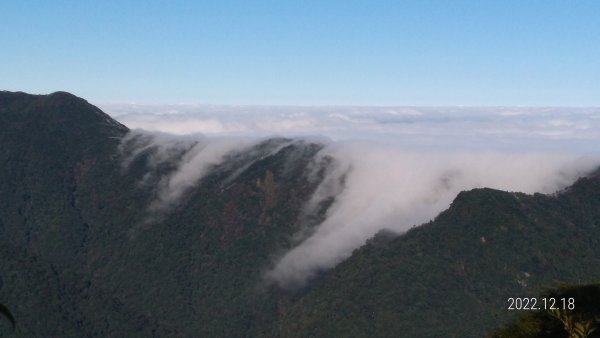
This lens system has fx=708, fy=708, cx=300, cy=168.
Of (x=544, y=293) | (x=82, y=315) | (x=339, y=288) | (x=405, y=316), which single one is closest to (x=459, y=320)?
(x=405, y=316)

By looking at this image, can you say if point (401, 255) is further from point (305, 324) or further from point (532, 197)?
point (532, 197)

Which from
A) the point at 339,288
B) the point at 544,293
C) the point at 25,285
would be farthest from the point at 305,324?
the point at 544,293

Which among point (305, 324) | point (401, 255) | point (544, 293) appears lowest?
point (305, 324)

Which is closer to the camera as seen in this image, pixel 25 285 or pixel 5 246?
Result: pixel 25 285

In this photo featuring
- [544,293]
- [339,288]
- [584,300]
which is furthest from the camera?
[339,288]

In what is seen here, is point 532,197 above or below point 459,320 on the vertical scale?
above

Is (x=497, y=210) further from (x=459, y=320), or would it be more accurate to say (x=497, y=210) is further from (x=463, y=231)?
(x=459, y=320)

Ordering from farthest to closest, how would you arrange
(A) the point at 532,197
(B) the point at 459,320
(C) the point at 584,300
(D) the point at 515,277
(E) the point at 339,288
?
(A) the point at 532,197 → (E) the point at 339,288 → (D) the point at 515,277 → (B) the point at 459,320 → (C) the point at 584,300

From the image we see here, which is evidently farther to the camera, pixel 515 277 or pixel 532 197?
pixel 532 197

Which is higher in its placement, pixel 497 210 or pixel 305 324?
pixel 497 210
